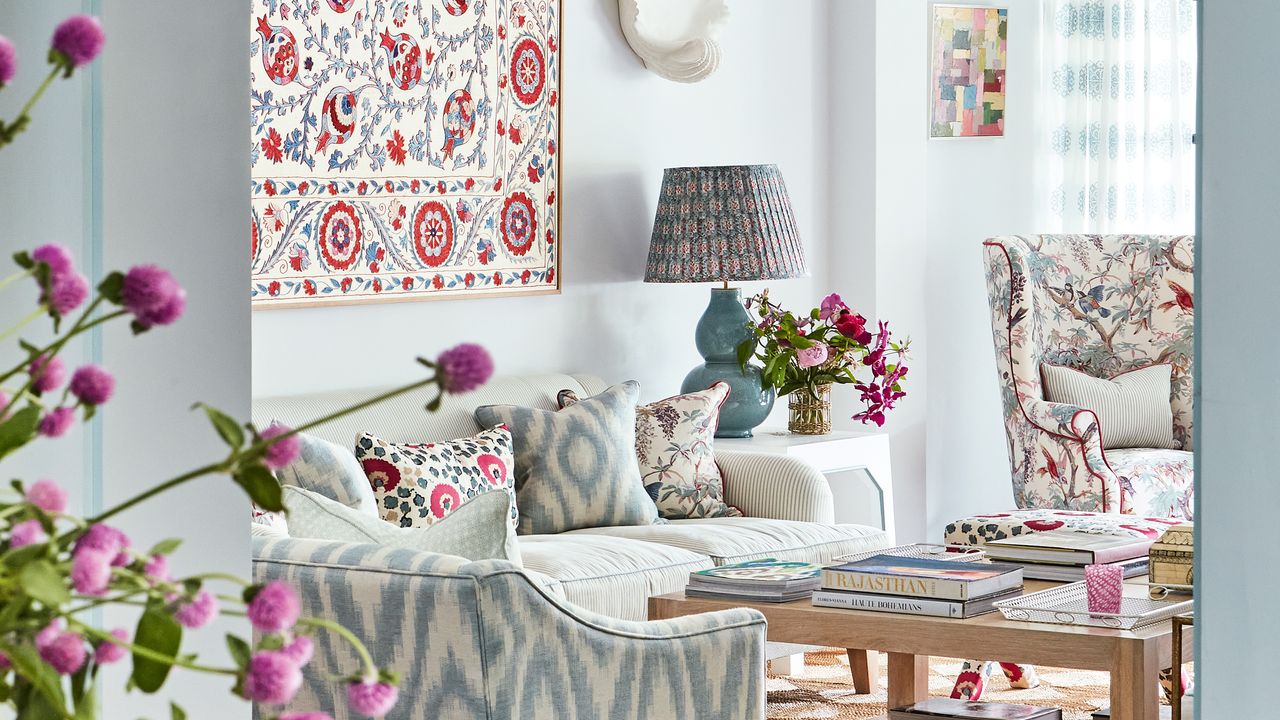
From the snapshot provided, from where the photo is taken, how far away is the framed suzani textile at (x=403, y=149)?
395 centimetres

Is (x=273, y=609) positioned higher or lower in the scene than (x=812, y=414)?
higher

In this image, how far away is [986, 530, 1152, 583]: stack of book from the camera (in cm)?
317

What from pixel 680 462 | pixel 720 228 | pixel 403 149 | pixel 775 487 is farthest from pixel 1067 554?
pixel 403 149

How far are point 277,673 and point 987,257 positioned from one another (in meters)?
4.90

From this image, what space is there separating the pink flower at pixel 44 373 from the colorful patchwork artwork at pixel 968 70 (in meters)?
5.38

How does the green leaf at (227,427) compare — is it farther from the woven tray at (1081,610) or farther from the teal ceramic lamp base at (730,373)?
the teal ceramic lamp base at (730,373)

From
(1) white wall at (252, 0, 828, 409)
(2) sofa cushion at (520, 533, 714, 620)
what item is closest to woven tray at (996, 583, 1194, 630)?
(2) sofa cushion at (520, 533, 714, 620)

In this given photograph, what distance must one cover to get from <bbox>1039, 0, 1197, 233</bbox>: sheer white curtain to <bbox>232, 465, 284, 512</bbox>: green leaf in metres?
5.82

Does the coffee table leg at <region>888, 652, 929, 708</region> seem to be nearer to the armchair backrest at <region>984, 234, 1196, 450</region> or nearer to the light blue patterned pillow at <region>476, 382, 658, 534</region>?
the light blue patterned pillow at <region>476, 382, 658, 534</region>

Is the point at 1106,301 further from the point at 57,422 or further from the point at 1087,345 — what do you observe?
the point at 57,422

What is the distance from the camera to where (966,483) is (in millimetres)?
5988

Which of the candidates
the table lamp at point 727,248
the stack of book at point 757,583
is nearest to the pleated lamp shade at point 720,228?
the table lamp at point 727,248

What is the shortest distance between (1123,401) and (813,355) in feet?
3.93

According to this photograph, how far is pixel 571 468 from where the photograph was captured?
13.0ft
